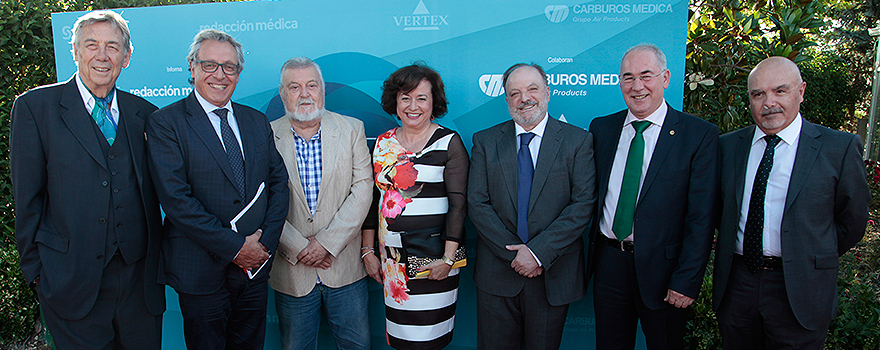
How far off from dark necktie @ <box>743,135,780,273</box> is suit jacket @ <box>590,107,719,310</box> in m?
0.15

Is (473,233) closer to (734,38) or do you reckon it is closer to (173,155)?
(173,155)

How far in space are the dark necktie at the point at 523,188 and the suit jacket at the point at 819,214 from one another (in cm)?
113

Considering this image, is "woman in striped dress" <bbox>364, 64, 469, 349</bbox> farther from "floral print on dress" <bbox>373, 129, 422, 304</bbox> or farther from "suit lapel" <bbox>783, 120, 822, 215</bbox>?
"suit lapel" <bbox>783, 120, 822, 215</bbox>

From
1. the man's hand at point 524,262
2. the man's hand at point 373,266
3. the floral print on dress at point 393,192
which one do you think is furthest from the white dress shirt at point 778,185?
the man's hand at point 373,266

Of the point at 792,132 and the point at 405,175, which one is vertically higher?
the point at 792,132

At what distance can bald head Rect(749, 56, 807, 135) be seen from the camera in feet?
6.81

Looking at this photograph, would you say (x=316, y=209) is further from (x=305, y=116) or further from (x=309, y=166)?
(x=305, y=116)

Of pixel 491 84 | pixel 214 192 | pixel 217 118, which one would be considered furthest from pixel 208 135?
pixel 491 84

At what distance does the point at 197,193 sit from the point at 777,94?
2796 millimetres

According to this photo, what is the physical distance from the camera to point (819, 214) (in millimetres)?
2002

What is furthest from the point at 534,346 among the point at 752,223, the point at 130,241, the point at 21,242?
the point at 21,242

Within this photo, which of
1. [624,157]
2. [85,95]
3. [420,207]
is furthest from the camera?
[420,207]

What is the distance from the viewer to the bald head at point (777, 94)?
6.81 feet

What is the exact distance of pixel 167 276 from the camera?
228cm
